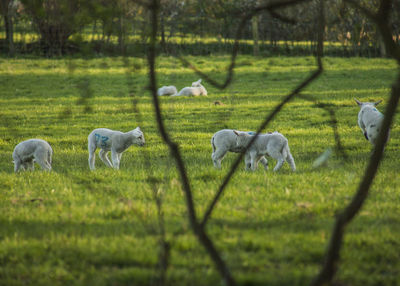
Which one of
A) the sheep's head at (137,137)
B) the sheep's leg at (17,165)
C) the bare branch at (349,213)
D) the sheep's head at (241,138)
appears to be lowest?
the sheep's leg at (17,165)

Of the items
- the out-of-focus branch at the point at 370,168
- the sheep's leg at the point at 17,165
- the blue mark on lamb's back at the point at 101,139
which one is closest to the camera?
the out-of-focus branch at the point at 370,168

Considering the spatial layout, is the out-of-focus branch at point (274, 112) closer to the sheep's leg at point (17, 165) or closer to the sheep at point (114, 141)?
the sheep at point (114, 141)

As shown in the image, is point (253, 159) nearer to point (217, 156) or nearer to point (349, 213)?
point (217, 156)

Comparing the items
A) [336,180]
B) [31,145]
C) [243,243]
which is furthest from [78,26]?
[31,145]

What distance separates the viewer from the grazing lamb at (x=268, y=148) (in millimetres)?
7836

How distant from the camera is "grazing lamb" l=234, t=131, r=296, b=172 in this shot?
25.7 ft

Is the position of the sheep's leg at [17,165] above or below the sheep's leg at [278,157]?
below

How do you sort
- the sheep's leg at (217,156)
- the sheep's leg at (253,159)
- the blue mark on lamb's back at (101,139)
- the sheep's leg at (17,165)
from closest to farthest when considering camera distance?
the sheep's leg at (253,159) → the sheep's leg at (217,156) → the sheep's leg at (17,165) → the blue mark on lamb's back at (101,139)

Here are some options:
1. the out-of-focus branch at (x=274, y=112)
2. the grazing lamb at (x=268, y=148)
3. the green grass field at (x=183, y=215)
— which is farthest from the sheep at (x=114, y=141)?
the out-of-focus branch at (x=274, y=112)

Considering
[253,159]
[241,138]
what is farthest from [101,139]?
[253,159]

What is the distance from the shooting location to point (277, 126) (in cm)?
1317

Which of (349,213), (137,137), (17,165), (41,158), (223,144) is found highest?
(349,213)

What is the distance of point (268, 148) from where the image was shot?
25.9 feet

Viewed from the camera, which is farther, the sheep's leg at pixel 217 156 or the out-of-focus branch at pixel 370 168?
the sheep's leg at pixel 217 156
